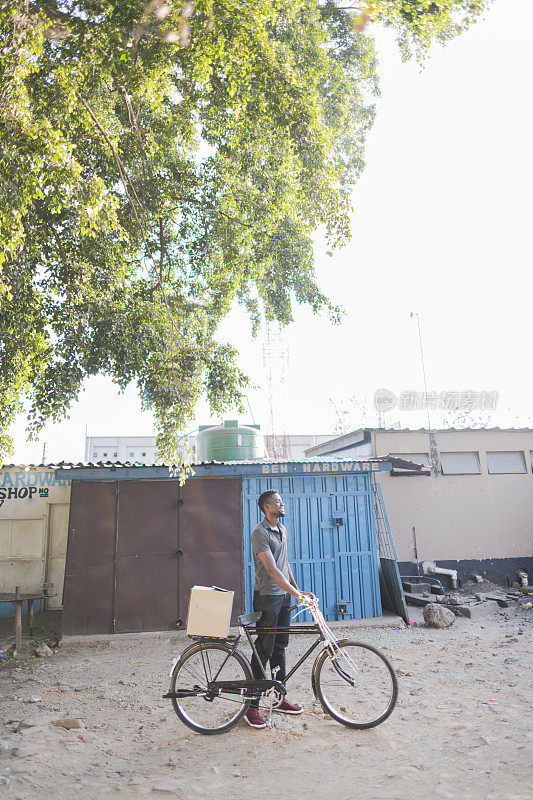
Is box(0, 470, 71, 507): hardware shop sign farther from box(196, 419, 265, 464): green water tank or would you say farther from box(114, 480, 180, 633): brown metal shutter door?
box(196, 419, 265, 464): green water tank

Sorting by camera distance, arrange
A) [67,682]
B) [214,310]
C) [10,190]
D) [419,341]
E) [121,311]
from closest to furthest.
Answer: [10,190] → [67,682] → [121,311] → [214,310] → [419,341]

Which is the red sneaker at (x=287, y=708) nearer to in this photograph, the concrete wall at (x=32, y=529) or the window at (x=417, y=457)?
the concrete wall at (x=32, y=529)

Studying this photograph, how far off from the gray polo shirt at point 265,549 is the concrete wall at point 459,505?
8.91 metres

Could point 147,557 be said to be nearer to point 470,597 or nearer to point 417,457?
point 470,597

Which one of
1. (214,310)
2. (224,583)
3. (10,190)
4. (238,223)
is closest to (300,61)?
(238,223)

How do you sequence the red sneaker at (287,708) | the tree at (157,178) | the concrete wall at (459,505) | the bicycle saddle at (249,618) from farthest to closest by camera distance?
1. the concrete wall at (459,505)
2. the tree at (157,178)
3. the red sneaker at (287,708)
4. the bicycle saddle at (249,618)

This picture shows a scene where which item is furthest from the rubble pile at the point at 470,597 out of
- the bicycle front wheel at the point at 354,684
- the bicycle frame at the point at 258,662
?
the bicycle frame at the point at 258,662

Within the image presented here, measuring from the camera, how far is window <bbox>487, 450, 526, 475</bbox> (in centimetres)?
1431

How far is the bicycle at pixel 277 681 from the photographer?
179 inches

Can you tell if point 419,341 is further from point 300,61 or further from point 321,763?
point 321,763

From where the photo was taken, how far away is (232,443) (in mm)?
15375

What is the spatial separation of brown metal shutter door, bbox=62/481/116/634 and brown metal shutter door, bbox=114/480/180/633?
0.55 ft

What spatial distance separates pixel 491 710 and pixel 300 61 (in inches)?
442

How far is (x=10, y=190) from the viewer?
4828mm
